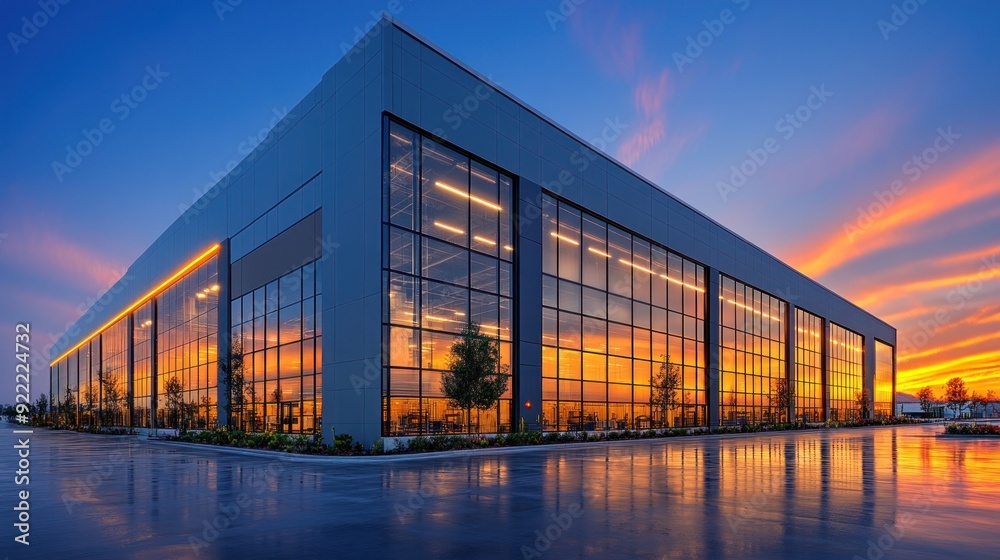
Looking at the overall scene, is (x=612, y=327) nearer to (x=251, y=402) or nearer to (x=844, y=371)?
(x=251, y=402)

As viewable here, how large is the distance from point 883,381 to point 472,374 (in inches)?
3529

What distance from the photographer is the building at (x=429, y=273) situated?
89.1 feet

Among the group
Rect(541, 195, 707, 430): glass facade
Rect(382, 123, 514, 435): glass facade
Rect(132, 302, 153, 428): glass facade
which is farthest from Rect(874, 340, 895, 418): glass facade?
Rect(132, 302, 153, 428): glass facade

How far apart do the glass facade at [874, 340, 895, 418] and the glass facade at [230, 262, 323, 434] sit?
278ft

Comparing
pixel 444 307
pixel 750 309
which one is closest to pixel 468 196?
pixel 444 307

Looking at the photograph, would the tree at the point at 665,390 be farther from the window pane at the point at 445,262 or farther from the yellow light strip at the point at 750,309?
the window pane at the point at 445,262

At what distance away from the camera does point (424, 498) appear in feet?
41.7

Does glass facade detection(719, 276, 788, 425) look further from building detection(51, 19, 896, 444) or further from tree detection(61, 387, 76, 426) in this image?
tree detection(61, 387, 76, 426)

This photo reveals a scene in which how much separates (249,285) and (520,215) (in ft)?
60.0

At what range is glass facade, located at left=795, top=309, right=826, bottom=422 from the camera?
66.5 metres

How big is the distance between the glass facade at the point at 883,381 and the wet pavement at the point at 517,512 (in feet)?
266

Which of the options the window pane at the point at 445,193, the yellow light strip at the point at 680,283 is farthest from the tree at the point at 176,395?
the yellow light strip at the point at 680,283

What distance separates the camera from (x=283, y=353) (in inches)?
1347

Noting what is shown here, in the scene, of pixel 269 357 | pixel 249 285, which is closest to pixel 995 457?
pixel 269 357
